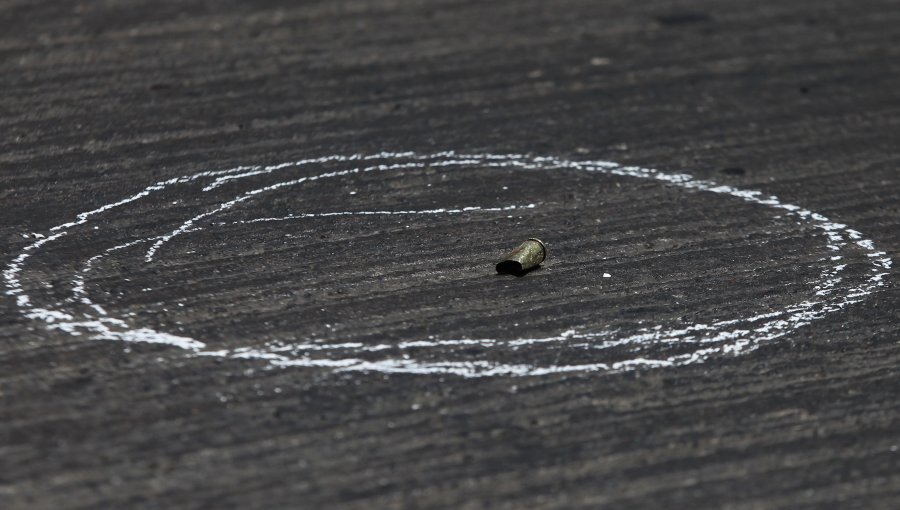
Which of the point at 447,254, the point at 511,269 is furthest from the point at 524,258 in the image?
the point at 447,254

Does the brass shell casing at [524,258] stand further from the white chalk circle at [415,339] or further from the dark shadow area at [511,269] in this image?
the white chalk circle at [415,339]

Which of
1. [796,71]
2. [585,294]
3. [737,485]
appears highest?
[796,71]

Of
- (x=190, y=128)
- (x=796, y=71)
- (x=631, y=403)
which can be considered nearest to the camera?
(x=631, y=403)

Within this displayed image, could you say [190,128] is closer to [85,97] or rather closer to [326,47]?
[85,97]

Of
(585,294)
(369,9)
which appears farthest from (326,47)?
(585,294)

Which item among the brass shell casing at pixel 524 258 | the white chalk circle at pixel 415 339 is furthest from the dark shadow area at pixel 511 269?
the white chalk circle at pixel 415 339

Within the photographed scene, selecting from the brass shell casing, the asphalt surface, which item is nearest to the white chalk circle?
the asphalt surface

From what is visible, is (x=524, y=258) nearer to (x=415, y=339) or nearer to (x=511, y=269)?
(x=511, y=269)
